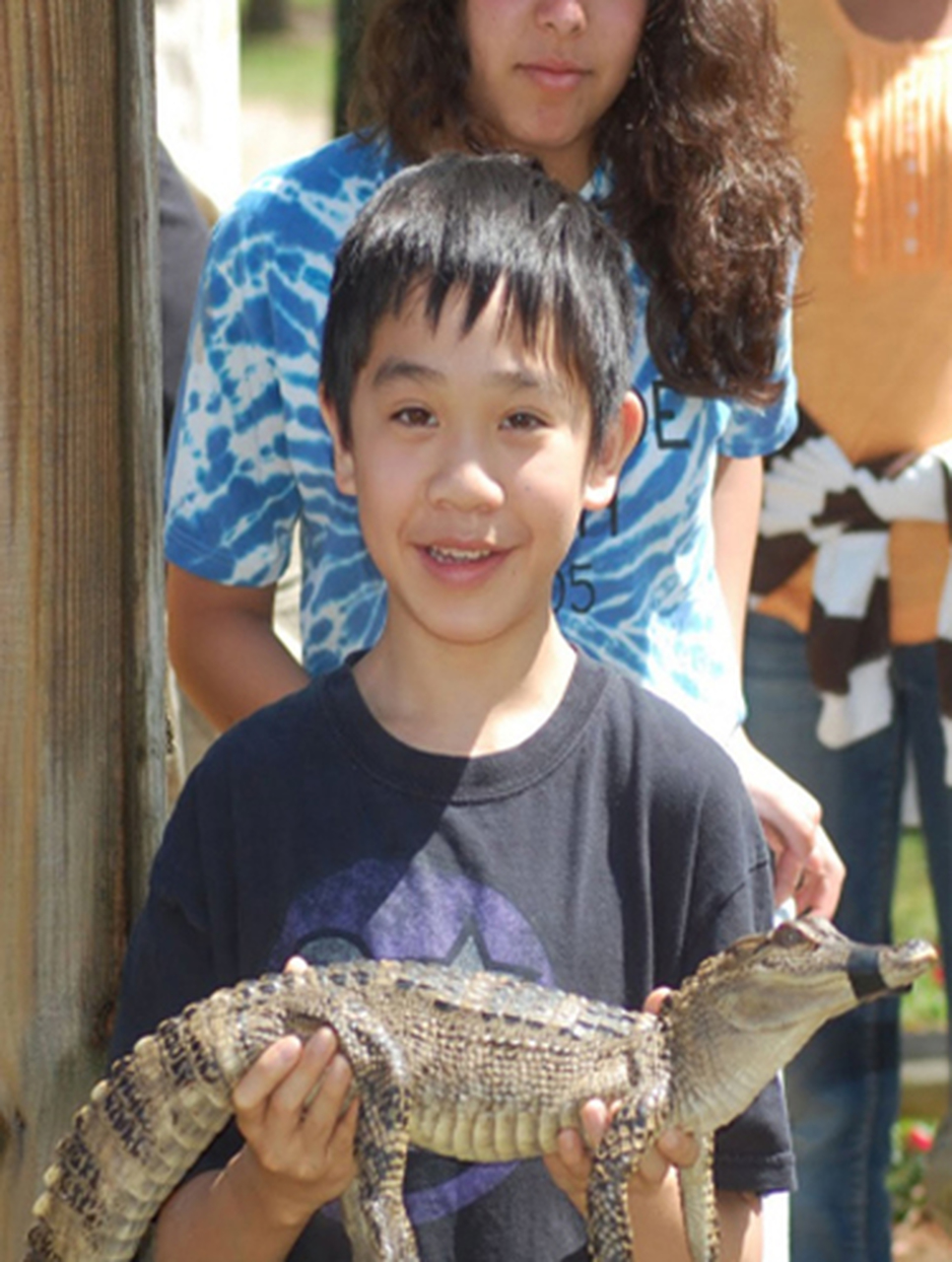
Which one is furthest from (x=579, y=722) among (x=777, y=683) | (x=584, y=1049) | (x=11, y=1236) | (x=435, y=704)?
(x=777, y=683)

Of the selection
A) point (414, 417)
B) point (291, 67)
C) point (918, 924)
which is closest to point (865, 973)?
point (414, 417)

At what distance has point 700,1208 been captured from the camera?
2172mm

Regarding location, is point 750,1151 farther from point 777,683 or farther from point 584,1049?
point 777,683

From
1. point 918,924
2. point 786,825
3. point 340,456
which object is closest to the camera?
point 340,456

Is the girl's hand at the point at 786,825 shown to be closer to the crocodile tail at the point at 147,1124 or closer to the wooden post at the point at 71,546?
the wooden post at the point at 71,546

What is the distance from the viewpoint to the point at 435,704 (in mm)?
2365

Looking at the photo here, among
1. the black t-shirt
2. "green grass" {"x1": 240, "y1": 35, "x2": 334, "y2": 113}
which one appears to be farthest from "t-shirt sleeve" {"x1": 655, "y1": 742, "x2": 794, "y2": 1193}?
"green grass" {"x1": 240, "y1": 35, "x2": 334, "y2": 113}

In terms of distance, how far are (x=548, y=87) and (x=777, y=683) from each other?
1.55 m

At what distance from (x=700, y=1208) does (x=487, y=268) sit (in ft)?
A: 3.07

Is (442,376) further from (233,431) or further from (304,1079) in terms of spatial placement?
(304,1079)

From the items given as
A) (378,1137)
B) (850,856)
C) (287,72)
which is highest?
(287,72)

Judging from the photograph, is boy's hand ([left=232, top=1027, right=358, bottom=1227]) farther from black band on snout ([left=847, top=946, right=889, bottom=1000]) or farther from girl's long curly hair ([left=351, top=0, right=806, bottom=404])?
girl's long curly hair ([left=351, top=0, right=806, bottom=404])

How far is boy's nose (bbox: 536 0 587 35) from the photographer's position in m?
2.68

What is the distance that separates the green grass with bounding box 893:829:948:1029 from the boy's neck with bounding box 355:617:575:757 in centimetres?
357
